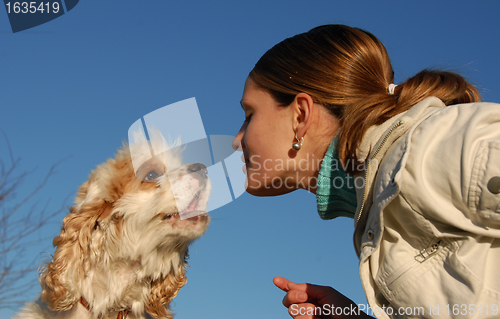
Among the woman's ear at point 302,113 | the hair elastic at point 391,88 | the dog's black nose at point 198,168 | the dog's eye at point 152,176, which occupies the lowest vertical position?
the dog's eye at point 152,176

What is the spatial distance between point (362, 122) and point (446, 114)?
1.47 ft

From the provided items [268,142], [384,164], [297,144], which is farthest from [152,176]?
[384,164]

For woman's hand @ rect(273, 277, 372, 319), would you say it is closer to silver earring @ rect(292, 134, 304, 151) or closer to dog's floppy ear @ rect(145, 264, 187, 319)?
silver earring @ rect(292, 134, 304, 151)

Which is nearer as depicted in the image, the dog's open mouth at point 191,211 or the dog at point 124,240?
the dog at point 124,240

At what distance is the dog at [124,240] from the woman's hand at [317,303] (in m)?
1.19

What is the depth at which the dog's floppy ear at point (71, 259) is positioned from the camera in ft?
9.81

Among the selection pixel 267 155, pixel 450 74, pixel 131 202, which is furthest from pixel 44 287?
pixel 450 74

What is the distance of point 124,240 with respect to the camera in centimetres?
321

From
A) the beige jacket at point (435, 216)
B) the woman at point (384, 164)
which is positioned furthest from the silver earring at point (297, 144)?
the beige jacket at point (435, 216)

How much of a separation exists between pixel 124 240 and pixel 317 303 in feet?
5.27

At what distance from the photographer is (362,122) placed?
84.8 inches

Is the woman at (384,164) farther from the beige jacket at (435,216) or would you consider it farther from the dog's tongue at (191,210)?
the dog's tongue at (191,210)

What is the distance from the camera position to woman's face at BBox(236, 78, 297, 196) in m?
2.58

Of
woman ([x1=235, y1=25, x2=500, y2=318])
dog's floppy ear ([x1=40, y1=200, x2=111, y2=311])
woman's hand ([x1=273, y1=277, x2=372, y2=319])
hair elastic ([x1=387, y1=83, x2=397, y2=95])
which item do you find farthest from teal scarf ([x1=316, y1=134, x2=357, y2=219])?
dog's floppy ear ([x1=40, y1=200, x2=111, y2=311])
